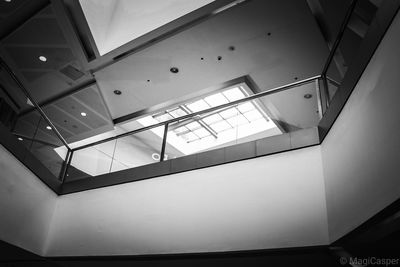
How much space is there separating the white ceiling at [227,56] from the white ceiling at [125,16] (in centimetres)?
42

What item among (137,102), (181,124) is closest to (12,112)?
(181,124)

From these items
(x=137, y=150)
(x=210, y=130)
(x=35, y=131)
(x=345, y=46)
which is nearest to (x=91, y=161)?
(x=137, y=150)

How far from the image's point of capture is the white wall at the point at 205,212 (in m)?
3.81

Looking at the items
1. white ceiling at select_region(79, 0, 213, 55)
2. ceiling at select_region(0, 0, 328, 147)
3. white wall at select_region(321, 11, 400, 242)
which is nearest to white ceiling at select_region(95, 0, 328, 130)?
ceiling at select_region(0, 0, 328, 147)

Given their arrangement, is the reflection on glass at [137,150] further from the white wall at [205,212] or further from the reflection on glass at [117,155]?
the white wall at [205,212]

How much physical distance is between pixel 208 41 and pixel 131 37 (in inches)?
64.0

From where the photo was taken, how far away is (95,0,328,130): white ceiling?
7.12 m

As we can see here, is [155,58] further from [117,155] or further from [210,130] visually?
[210,130]

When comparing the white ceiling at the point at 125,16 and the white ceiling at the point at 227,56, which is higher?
the white ceiling at the point at 125,16

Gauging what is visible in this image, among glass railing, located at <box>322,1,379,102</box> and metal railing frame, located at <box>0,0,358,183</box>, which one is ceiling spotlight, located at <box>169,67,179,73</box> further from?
glass railing, located at <box>322,1,379,102</box>

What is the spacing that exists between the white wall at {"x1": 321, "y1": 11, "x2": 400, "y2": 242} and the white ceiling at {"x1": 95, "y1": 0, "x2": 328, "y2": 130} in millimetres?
4057

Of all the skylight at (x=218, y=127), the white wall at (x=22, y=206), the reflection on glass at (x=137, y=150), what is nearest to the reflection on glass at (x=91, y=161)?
the reflection on glass at (x=137, y=150)

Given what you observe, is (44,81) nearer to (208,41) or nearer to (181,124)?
(208,41)

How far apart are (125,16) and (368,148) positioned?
249 inches
